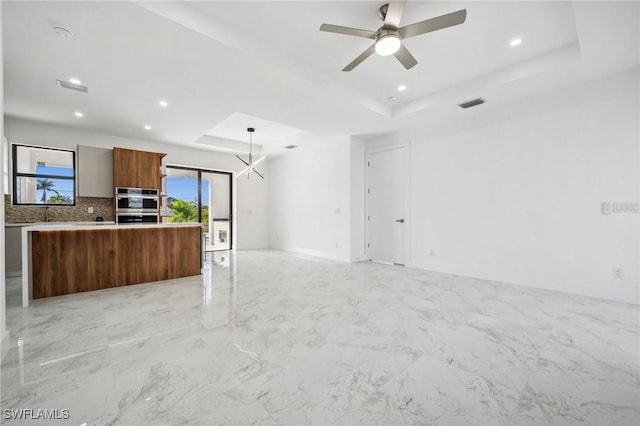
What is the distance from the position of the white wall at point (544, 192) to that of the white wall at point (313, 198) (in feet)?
6.11

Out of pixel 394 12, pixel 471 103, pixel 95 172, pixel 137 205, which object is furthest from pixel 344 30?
pixel 95 172

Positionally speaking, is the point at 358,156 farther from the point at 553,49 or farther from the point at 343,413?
the point at 343,413

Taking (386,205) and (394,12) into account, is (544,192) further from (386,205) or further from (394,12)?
(394,12)

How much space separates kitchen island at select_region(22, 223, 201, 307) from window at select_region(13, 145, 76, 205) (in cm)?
222

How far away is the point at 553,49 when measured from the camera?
118 inches

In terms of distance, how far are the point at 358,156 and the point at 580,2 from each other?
4.03 metres

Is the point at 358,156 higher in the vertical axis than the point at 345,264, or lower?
higher

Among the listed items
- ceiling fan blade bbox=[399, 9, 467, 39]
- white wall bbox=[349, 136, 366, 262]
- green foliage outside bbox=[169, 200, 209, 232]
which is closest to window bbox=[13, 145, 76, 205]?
green foliage outside bbox=[169, 200, 209, 232]

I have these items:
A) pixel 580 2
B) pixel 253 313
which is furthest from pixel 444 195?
pixel 253 313

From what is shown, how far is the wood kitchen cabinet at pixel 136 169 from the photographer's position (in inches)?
212

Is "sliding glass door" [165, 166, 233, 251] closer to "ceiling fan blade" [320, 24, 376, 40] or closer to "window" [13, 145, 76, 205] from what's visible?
"window" [13, 145, 76, 205]

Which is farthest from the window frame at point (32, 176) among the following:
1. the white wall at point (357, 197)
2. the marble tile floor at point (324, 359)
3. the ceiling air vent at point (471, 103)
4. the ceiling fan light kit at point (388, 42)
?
the ceiling air vent at point (471, 103)

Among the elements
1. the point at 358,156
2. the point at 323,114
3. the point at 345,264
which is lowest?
the point at 345,264

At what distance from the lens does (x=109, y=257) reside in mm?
3717
